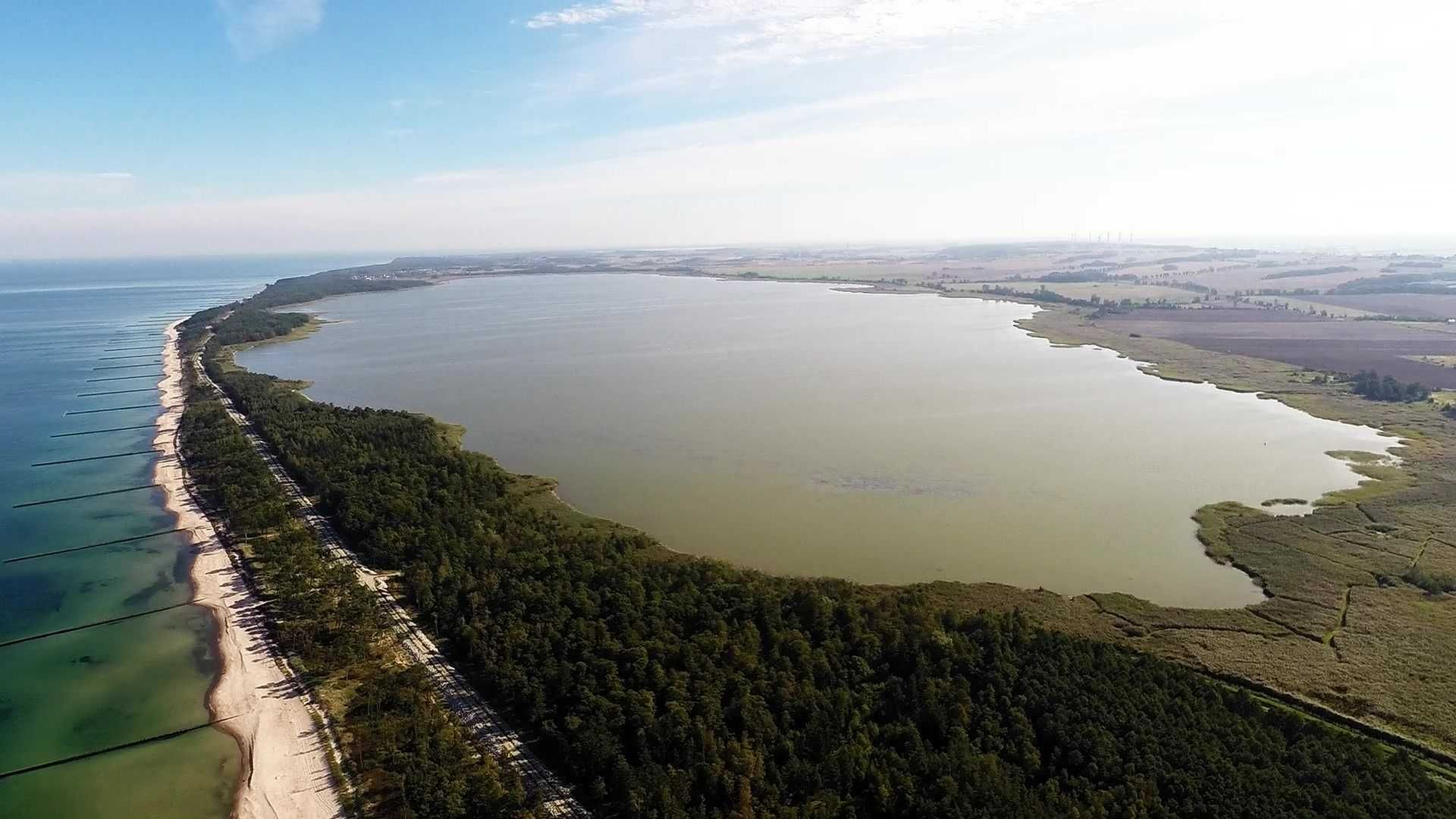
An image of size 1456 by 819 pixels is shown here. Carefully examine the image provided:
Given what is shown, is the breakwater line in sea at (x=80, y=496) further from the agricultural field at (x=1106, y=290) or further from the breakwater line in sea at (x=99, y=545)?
the agricultural field at (x=1106, y=290)

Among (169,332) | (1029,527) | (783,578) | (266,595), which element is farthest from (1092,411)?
(169,332)

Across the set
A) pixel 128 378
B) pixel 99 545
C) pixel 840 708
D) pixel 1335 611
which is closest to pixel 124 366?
pixel 128 378

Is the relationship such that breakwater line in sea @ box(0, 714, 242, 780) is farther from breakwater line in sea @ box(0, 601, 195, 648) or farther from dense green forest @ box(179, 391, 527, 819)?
breakwater line in sea @ box(0, 601, 195, 648)

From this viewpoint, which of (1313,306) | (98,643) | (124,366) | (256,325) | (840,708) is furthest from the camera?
(1313,306)

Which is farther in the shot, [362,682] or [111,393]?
[111,393]

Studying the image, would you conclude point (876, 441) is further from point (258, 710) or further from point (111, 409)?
point (111, 409)

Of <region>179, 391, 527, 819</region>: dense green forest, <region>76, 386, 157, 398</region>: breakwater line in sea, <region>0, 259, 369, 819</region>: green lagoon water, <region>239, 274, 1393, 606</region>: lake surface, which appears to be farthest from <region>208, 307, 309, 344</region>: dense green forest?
<region>179, 391, 527, 819</region>: dense green forest

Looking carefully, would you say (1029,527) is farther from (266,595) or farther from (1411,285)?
(1411,285)
